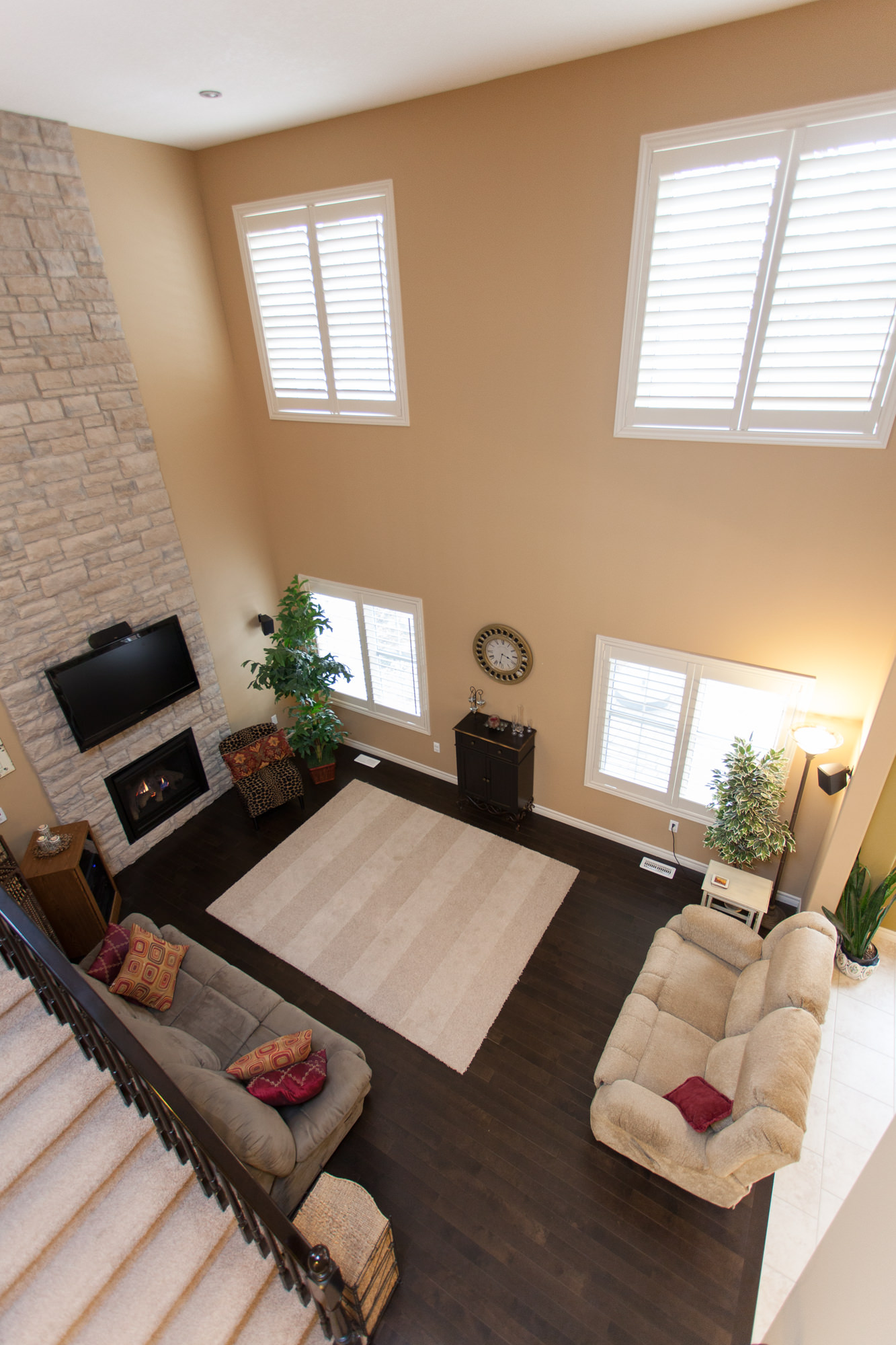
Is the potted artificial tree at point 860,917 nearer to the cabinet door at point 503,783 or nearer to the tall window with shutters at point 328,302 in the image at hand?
the cabinet door at point 503,783

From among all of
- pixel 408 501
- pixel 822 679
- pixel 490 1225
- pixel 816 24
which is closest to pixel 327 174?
pixel 408 501

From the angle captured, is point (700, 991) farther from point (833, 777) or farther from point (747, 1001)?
point (833, 777)

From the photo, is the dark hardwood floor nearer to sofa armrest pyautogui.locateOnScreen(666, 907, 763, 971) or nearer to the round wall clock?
sofa armrest pyautogui.locateOnScreen(666, 907, 763, 971)

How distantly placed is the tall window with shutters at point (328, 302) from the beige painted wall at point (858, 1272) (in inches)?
227

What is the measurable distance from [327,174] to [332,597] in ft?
12.6

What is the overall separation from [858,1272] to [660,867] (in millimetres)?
4586

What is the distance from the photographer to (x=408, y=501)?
632 cm

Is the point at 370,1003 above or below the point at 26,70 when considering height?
below

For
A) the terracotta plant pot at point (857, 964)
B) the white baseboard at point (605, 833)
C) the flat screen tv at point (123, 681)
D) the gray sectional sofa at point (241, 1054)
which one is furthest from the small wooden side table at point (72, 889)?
the terracotta plant pot at point (857, 964)

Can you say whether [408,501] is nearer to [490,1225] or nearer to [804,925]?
[804,925]

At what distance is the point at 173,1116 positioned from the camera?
3127 mm

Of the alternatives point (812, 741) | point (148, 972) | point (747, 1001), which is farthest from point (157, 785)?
point (812, 741)

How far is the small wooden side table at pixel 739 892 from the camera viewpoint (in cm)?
521

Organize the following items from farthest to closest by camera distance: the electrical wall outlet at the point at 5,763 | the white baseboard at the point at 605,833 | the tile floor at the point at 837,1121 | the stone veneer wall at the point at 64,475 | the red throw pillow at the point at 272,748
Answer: the red throw pillow at the point at 272,748, the white baseboard at the point at 605,833, the electrical wall outlet at the point at 5,763, the stone veneer wall at the point at 64,475, the tile floor at the point at 837,1121
